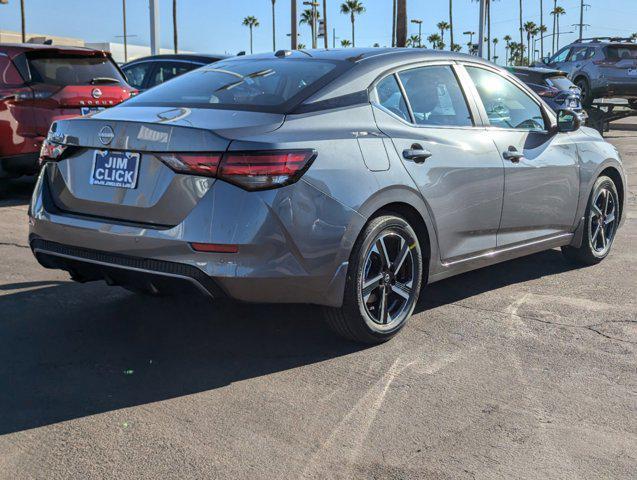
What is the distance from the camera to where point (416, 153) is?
4496mm

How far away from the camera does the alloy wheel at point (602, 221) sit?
6.34 metres

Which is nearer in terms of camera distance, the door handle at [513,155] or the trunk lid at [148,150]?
the trunk lid at [148,150]

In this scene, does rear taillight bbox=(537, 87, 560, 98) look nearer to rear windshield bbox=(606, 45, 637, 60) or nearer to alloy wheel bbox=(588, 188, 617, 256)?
rear windshield bbox=(606, 45, 637, 60)

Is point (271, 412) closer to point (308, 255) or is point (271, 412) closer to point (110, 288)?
point (308, 255)

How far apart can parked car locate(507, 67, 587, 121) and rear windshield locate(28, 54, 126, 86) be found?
874cm

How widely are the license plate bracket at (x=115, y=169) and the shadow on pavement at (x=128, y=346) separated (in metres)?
0.90

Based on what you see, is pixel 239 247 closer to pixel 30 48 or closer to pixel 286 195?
pixel 286 195

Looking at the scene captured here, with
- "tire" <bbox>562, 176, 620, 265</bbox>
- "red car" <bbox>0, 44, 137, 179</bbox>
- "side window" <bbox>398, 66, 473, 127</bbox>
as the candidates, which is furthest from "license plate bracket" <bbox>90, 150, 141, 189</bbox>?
"red car" <bbox>0, 44, 137, 179</bbox>

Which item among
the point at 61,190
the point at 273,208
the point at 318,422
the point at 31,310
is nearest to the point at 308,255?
the point at 273,208

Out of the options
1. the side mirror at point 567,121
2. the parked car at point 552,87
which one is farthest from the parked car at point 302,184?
the parked car at point 552,87

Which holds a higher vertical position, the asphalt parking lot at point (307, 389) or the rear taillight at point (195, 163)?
the rear taillight at point (195, 163)

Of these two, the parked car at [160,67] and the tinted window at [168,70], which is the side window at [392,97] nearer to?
the parked car at [160,67]

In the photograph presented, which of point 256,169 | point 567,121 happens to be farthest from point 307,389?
point 567,121

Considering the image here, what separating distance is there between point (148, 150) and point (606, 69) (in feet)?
68.1
